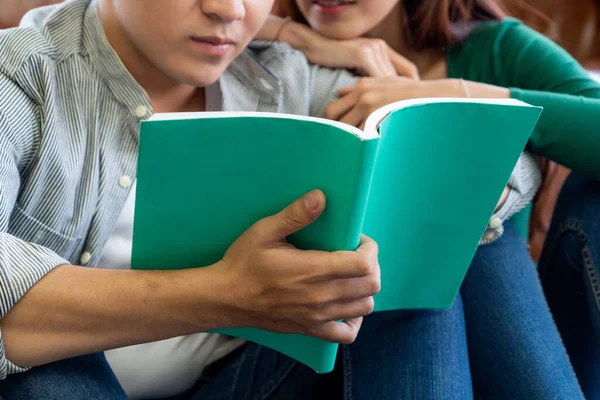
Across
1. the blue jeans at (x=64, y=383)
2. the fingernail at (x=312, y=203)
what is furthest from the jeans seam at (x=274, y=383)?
the fingernail at (x=312, y=203)

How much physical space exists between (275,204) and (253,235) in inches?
1.4

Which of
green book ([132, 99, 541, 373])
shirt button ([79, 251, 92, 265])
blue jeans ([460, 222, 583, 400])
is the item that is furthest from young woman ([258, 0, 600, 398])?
shirt button ([79, 251, 92, 265])

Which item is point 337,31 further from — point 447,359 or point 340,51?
point 447,359

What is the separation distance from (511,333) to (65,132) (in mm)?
612

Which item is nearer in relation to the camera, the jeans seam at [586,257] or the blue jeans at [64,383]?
the blue jeans at [64,383]

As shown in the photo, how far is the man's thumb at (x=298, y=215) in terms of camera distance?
1.68ft

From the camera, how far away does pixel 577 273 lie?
3.02ft

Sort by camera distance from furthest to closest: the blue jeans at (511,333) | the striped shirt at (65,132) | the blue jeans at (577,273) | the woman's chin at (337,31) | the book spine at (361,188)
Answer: the woman's chin at (337,31), the blue jeans at (577,273), the blue jeans at (511,333), the striped shirt at (65,132), the book spine at (361,188)

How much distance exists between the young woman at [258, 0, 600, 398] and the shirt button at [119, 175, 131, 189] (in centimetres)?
30

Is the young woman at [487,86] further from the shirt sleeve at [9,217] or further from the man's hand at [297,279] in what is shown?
the shirt sleeve at [9,217]

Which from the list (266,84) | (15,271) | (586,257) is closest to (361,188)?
(15,271)

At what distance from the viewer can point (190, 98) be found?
2.77 ft

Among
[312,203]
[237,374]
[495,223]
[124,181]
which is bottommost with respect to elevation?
[237,374]

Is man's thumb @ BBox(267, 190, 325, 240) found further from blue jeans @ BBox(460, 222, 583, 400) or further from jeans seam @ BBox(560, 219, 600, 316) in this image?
jeans seam @ BBox(560, 219, 600, 316)
